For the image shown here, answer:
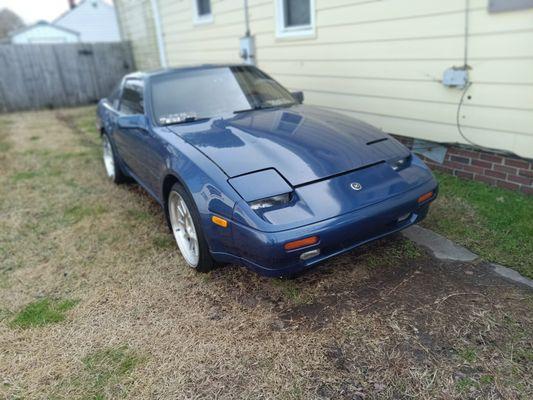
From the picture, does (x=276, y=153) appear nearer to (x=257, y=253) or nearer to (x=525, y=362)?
(x=257, y=253)

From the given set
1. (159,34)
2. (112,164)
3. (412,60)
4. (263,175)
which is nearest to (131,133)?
(112,164)

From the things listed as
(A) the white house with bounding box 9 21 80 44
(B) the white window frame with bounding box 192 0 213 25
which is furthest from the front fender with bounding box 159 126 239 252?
(A) the white house with bounding box 9 21 80 44

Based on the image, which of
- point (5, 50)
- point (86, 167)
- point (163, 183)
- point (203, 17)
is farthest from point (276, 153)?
point (5, 50)

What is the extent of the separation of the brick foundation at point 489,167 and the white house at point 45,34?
3508cm

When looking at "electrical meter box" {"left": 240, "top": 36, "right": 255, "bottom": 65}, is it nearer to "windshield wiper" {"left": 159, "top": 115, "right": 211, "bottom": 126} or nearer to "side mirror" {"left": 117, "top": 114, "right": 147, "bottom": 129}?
"side mirror" {"left": 117, "top": 114, "right": 147, "bottom": 129}

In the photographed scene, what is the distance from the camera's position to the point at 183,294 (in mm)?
2793

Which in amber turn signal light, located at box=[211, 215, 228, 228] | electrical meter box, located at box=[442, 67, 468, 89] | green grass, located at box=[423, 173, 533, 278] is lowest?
green grass, located at box=[423, 173, 533, 278]

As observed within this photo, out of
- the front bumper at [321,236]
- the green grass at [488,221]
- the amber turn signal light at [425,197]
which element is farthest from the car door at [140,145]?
the green grass at [488,221]

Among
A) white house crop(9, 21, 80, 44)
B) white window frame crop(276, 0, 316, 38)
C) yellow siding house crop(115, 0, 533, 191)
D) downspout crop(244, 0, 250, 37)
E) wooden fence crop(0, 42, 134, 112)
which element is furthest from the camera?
white house crop(9, 21, 80, 44)

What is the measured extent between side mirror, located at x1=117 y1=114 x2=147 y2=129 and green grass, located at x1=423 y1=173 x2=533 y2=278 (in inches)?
101

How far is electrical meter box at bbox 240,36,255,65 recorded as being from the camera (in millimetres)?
6895

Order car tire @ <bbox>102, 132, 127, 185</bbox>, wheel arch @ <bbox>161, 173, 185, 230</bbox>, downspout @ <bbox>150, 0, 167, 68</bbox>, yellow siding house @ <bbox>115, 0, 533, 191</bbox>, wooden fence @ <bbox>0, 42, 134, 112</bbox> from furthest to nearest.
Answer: wooden fence @ <bbox>0, 42, 134, 112</bbox>
downspout @ <bbox>150, 0, 167, 68</bbox>
car tire @ <bbox>102, 132, 127, 185</bbox>
yellow siding house @ <bbox>115, 0, 533, 191</bbox>
wheel arch @ <bbox>161, 173, 185, 230</bbox>

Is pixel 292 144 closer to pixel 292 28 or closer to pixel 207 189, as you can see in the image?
pixel 207 189

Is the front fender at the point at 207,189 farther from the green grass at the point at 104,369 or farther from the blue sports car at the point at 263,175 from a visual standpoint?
the green grass at the point at 104,369
